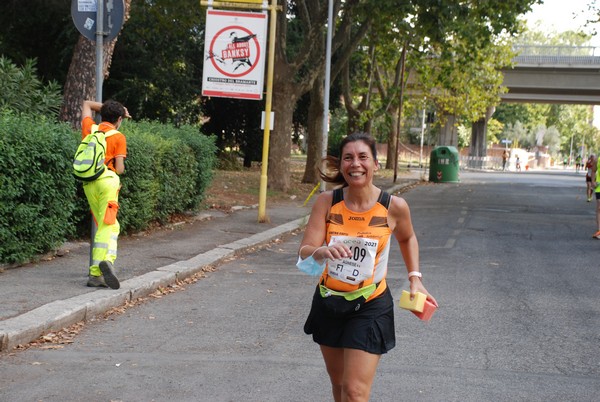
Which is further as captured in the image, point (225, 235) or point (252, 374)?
point (225, 235)

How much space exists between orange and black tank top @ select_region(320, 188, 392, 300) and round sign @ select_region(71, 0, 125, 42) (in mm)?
5945

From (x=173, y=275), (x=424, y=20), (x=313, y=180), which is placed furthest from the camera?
(x=313, y=180)

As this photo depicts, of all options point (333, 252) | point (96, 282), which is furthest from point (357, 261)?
point (96, 282)

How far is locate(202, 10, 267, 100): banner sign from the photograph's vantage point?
1596 cm

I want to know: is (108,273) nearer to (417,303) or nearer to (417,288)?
(417,288)

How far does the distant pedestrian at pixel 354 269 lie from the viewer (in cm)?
430

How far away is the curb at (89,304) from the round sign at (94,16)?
276 centimetres

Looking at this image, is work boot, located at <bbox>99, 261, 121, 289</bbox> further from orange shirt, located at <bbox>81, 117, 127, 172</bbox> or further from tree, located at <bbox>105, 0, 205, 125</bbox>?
tree, located at <bbox>105, 0, 205, 125</bbox>

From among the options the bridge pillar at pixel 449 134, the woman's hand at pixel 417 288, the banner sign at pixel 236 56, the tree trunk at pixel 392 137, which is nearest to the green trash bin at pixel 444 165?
the tree trunk at pixel 392 137

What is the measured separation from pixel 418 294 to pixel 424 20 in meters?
21.0

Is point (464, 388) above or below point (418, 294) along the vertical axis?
below

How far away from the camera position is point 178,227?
14.9 m

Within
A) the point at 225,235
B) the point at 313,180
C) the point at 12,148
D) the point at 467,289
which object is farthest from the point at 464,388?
the point at 313,180

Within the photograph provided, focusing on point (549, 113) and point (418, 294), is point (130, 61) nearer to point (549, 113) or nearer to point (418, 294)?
point (418, 294)
